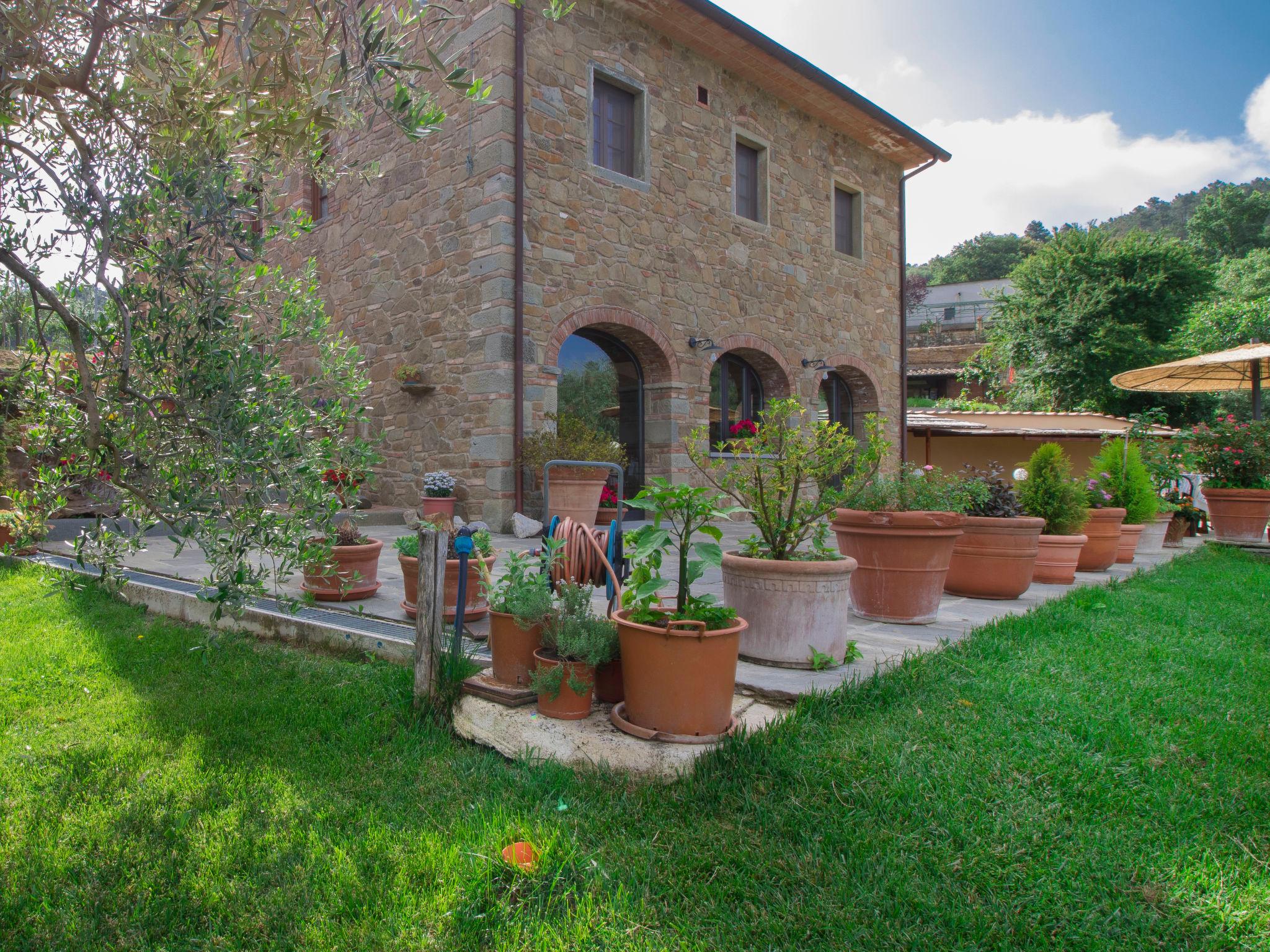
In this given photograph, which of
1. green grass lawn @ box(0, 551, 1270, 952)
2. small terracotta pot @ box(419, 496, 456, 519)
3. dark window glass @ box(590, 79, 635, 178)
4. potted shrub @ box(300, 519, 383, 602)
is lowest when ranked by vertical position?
green grass lawn @ box(0, 551, 1270, 952)

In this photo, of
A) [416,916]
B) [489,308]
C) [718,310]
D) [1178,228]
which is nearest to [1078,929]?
[416,916]

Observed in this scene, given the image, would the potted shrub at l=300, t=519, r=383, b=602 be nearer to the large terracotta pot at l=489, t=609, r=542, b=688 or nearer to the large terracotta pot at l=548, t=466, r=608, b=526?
the large terracotta pot at l=489, t=609, r=542, b=688

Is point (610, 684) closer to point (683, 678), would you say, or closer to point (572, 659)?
point (572, 659)

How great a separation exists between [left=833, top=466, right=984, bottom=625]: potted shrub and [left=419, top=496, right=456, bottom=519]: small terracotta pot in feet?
14.7

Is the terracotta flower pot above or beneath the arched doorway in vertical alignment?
beneath

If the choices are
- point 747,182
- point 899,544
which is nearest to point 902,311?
point 747,182

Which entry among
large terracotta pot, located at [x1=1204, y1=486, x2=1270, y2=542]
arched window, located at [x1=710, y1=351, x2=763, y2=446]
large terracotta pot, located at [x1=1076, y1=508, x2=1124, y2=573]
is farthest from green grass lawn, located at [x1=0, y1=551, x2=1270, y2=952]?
arched window, located at [x1=710, y1=351, x2=763, y2=446]

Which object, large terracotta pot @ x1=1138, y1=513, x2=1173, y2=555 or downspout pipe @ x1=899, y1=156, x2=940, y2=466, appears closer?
large terracotta pot @ x1=1138, y1=513, x2=1173, y2=555

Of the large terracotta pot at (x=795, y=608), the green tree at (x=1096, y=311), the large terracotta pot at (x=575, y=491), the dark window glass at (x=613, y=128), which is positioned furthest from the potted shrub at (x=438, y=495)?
the green tree at (x=1096, y=311)

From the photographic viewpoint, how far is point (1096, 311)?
19656mm

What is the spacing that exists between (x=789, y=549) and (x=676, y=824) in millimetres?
1511

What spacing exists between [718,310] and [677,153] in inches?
76.7

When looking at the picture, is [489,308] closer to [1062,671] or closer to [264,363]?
[264,363]

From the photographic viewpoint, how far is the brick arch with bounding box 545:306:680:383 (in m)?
7.83
